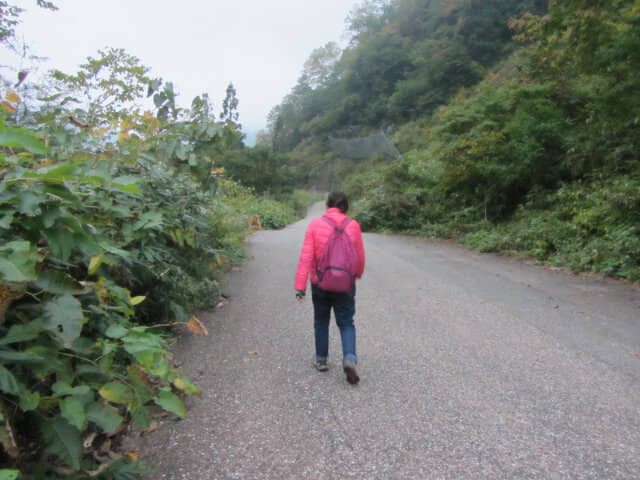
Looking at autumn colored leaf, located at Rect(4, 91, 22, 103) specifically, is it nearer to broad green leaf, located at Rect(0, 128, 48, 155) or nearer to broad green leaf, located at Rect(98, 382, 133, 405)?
broad green leaf, located at Rect(0, 128, 48, 155)

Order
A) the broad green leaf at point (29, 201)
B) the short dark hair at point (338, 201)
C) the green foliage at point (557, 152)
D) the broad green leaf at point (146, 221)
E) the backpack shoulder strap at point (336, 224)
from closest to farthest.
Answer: the broad green leaf at point (29, 201) < the broad green leaf at point (146, 221) < the backpack shoulder strap at point (336, 224) < the short dark hair at point (338, 201) < the green foliage at point (557, 152)

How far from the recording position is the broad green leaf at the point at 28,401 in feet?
5.34

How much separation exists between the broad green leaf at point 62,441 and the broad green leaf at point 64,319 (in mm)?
321

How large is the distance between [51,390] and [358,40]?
7663cm

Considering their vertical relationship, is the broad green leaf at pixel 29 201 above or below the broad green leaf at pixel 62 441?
above

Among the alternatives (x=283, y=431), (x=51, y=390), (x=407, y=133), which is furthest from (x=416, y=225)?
(x=407, y=133)

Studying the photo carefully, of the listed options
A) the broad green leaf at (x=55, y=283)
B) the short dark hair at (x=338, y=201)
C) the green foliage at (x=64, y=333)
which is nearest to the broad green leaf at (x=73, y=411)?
the green foliage at (x=64, y=333)

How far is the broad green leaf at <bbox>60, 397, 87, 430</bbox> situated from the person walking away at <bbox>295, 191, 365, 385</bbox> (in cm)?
220

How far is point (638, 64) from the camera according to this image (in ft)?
27.0

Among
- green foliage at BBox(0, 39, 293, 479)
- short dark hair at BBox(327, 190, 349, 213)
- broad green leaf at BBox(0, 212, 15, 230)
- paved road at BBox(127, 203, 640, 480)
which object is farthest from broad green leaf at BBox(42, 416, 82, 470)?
short dark hair at BBox(327, 190, 349, 213)

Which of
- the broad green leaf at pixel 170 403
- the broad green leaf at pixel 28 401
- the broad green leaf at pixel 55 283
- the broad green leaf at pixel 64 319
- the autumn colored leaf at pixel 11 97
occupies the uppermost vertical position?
the autumn colored leaf at pixel 11 97

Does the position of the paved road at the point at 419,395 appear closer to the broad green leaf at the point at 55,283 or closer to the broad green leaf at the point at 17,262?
the broad green leaf at the point at 55,283

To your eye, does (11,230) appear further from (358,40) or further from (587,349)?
(358,40)

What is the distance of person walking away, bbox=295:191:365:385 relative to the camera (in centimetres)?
372
